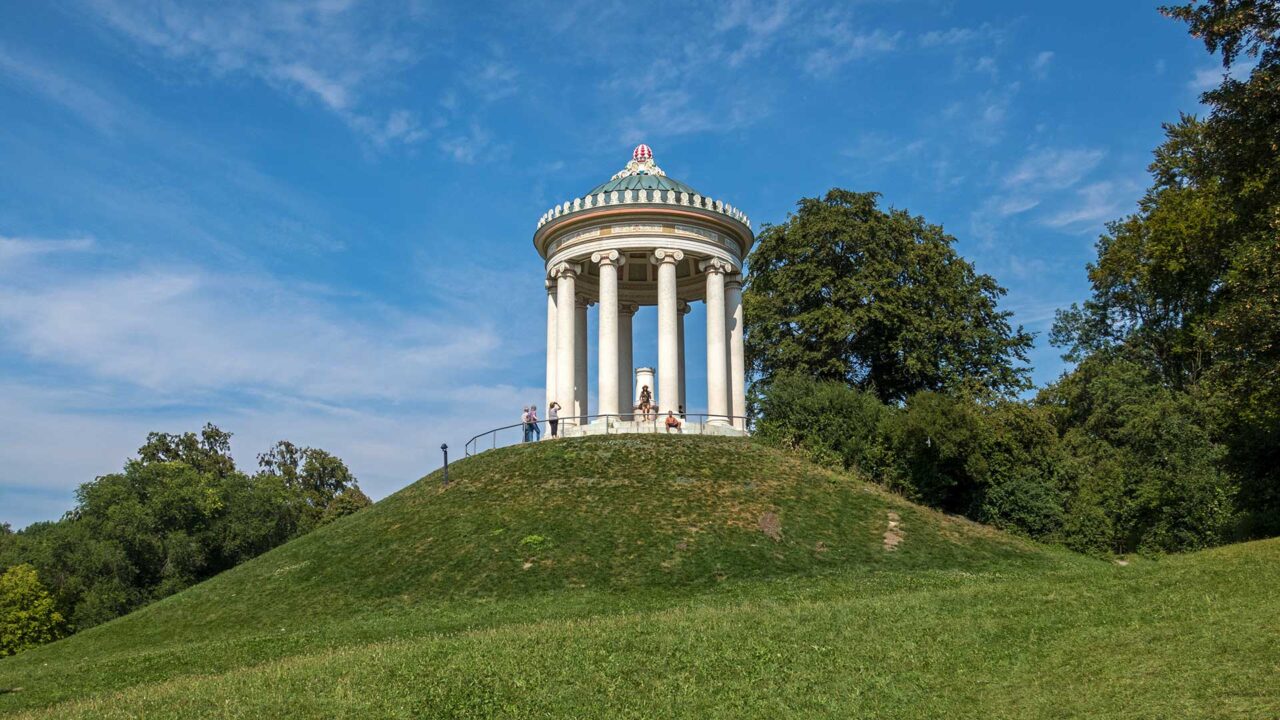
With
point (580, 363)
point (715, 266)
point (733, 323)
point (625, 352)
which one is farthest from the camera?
point (625, 352)

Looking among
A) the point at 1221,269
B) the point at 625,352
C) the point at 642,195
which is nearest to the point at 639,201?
the point at 642,195

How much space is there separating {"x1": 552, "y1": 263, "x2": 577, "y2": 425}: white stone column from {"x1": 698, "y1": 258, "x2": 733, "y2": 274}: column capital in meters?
5.59

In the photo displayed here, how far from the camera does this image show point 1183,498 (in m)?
38.4

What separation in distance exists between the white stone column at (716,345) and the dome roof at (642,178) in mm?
3605

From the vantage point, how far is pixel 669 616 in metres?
21.6

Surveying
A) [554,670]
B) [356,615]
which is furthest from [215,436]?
[554,670]

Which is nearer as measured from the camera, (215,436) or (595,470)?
(595,470)

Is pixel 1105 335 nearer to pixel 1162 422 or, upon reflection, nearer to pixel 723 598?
pixel 1162 422

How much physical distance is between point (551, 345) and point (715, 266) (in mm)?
8132

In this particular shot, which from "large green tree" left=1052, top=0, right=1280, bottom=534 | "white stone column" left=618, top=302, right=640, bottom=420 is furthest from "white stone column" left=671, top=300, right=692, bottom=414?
"large green tree" left=1052, top=0, right=1280, bottom=534

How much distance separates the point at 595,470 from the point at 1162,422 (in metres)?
23.7

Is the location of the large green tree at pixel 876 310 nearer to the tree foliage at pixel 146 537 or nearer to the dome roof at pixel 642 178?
the dome roof at pixel 642 178

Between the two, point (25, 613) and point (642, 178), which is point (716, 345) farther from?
point (25, 613)

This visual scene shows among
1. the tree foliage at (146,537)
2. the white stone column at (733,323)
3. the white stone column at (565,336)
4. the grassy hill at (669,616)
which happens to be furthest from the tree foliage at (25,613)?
the white stone column at (733,323)
